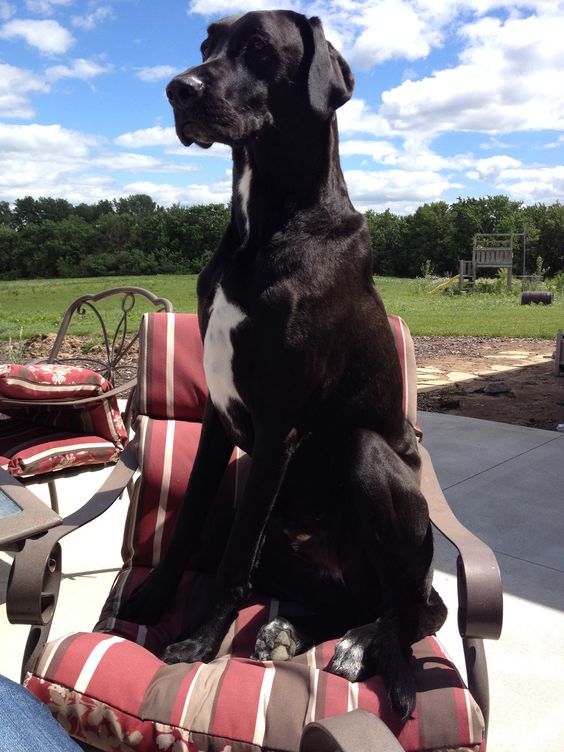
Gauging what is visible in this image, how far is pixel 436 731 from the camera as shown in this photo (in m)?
1.38

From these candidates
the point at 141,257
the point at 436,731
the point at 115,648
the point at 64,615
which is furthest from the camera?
the point at 141,257

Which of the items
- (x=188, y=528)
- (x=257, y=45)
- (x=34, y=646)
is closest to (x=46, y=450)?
(x=188, y=528)

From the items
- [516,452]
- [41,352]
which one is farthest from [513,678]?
[41,352]

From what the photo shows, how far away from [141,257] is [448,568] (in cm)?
3029

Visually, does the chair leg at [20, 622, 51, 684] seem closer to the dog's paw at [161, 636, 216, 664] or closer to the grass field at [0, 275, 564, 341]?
the dog's paw at [161, 636, 216, 664]

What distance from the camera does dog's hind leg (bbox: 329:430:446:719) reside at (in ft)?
5.14

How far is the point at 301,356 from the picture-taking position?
5.18ft

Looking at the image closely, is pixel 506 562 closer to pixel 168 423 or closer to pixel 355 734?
pixel 168 423

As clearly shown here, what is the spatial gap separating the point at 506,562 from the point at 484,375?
4.78m

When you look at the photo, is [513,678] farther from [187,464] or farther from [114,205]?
[114,205]

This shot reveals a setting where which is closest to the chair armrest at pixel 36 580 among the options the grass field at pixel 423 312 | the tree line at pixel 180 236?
the grass field at pixel 423 312

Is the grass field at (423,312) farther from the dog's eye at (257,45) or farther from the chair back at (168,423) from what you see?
the dog's eye at (257,45)

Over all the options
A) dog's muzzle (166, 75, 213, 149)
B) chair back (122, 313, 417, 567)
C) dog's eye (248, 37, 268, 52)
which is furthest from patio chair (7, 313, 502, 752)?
dog's eye (248, 37, 268, 52)

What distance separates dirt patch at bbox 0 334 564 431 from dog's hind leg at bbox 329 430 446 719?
13.6 ft
